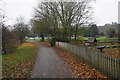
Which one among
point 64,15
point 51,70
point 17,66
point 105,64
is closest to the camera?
point 105,64

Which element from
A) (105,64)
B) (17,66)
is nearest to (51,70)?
(17,66)

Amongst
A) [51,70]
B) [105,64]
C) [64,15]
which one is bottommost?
[51,70]

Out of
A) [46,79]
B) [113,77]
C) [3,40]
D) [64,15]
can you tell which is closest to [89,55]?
[113,77]

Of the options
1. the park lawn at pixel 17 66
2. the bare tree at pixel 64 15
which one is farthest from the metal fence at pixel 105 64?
the bare tree at pixel 64 15

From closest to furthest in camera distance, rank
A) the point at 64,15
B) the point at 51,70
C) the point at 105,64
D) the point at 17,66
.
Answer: the point at 105,64 < the point at 51,70 < the point at 17,66 < the point at 64,15

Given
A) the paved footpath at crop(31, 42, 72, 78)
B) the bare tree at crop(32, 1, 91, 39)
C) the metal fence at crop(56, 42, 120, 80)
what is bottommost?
the paved footpath at crop(31, 42, 72, 78)

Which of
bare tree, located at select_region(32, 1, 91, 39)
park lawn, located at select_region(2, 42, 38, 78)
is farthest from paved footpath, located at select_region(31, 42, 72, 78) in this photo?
bare tree, located at select_region(32, 1, 91, 39)

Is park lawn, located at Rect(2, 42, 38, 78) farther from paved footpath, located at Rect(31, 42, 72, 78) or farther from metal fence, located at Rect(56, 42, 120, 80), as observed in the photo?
metal fence, located at Rect(56, 42, 120, 80)

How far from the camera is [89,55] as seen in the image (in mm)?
6137

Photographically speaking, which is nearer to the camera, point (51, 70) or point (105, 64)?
point (105, 64)

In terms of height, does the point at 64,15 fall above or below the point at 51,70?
above

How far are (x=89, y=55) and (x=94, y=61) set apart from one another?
70 centimetres

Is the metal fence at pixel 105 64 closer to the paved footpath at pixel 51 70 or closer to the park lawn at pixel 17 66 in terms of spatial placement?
the paved footpath at pixel 51 70

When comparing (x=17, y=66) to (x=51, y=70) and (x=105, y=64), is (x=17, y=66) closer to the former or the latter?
(x=51, y=70)
